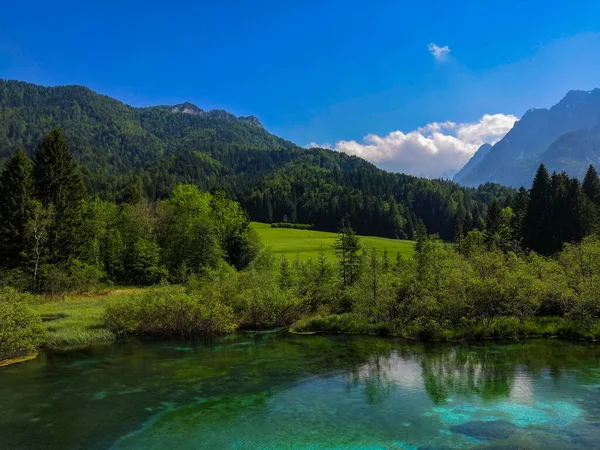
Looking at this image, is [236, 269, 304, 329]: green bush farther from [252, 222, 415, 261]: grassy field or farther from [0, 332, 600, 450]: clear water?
[252, 222, 415, 261]: grassy field

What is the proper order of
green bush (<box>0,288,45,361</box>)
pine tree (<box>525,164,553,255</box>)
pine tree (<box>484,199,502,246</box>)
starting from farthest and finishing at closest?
1. pine tree (<box>484,199,502,246</box>)
2. pine tree (<box>525,164,553,255</box>)
3. green bush (<box>0,288,45,361</box>)

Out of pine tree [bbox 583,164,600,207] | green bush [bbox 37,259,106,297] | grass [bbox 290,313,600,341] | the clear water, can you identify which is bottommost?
the clear water

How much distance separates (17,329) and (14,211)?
2936cm

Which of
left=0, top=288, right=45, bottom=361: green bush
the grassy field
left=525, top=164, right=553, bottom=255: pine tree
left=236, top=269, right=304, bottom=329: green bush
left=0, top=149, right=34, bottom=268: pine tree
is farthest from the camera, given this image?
the grassy field

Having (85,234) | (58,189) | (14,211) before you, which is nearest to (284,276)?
(85,234)

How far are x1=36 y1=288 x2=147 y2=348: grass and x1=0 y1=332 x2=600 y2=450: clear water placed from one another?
2.29 metres

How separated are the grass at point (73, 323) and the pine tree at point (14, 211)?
29.5 feet

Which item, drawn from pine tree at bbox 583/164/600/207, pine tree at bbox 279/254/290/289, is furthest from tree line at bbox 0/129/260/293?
pine tree at bbox 583/164/600/207

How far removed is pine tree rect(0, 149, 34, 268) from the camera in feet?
173

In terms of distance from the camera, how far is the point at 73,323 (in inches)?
1499

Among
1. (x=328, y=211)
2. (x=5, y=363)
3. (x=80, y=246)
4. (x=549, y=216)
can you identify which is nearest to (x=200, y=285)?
(x=5, y=363)

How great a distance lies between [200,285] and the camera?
→ 45.3 metres

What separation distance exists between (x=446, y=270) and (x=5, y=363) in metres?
37.8

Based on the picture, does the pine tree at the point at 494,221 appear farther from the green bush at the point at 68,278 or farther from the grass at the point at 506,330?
the green bush at the point at 68,278
